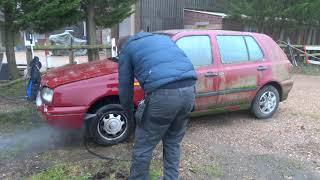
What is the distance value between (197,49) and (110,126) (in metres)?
1.81

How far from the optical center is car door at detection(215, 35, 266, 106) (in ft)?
21.9

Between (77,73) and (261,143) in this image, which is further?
(261,143)

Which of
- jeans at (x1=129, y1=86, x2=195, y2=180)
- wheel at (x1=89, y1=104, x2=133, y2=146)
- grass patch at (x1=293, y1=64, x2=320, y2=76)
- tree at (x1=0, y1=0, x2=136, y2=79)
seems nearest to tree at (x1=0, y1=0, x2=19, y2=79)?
tree at (x1=0, y1=0, x2=136, y2=79)

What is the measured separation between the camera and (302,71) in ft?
50.8

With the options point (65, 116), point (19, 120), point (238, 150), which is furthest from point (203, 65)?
point (19, 120)

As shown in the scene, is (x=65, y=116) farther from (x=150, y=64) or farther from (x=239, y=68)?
(x=239, y=68)

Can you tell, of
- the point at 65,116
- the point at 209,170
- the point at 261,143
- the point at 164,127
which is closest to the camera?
the point at 164,127

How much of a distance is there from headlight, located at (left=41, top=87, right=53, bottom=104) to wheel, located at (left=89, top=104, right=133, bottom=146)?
2.04 feet

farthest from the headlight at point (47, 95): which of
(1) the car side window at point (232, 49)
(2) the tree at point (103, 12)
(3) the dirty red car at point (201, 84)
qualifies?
(2) the tree at point (103, 12)

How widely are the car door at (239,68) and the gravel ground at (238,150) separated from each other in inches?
21.1

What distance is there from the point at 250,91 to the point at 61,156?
129 inches

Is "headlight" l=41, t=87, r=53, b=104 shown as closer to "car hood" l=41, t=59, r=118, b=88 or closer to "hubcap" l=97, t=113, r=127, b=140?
"car hood" l=41, t=59, r=118, b=88

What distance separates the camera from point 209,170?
506 cm

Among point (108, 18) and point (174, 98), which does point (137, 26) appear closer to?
point (108, 18)
